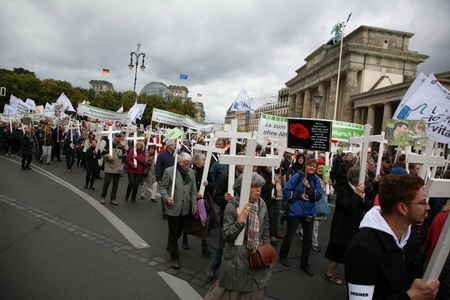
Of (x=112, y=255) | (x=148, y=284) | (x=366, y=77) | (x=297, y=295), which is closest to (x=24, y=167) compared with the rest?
(x=112, y=255)

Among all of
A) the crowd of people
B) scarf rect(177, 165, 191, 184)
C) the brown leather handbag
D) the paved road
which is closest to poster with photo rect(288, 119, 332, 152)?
the crowd of people

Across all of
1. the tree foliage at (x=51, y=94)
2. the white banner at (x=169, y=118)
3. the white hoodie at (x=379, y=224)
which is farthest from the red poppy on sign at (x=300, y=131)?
the tree foliage at (x=51, y=94)

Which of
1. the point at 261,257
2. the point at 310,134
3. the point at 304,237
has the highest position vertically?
the point at 310,134

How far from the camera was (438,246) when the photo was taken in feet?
5.49

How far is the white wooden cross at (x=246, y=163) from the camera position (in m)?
3.04

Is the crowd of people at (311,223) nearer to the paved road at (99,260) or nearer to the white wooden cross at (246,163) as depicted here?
the white wooden cross at (246,163)

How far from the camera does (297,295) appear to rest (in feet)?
13.9

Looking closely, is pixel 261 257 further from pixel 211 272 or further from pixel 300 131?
pixel 300 131

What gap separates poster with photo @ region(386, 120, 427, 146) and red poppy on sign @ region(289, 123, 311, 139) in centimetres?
262

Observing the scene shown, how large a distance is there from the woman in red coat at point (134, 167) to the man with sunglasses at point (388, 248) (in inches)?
316

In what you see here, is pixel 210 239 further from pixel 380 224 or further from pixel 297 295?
pixel 380 224

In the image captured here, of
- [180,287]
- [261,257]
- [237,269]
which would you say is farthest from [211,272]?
[261,257]

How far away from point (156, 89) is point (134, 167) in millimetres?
147159

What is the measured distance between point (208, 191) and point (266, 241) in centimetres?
294
